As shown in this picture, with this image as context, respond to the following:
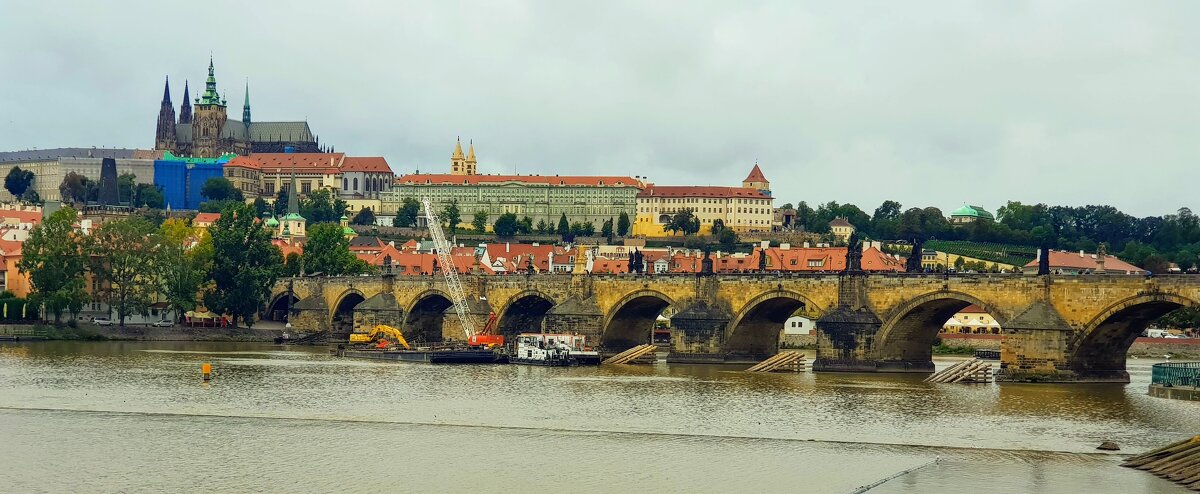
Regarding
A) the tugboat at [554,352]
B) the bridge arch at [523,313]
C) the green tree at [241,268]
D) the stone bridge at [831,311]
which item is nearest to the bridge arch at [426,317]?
the stone bridge at [831,311]

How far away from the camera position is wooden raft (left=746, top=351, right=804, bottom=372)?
81.9 m

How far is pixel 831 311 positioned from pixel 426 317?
4105 centimetres

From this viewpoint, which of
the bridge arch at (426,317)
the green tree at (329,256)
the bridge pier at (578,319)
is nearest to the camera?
the bridge pier at (578,319)

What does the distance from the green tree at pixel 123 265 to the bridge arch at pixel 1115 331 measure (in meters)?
67.8

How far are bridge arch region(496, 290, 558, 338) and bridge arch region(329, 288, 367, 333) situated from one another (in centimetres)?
1794

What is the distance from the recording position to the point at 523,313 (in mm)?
106250

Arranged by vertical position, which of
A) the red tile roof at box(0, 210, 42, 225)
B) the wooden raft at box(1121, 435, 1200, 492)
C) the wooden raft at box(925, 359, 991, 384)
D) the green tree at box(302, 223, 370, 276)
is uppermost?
the red tile roof at box(0, 210, 42, 225)

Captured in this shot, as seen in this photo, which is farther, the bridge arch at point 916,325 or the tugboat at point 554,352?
the tugboat at point 554,352

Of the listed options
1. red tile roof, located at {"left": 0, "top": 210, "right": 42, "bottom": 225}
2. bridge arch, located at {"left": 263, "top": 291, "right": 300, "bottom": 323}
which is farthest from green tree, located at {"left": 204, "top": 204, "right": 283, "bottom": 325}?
red tile roof, located at {"left": 0, "top": 210, "right": 42, "bottom": 225}

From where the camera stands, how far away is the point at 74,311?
110 metres

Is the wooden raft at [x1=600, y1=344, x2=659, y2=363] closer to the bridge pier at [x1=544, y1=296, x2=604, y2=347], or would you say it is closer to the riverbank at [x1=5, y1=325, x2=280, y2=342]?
the bridge pier at [x1=544, y1=296, x2=604, y2=347]

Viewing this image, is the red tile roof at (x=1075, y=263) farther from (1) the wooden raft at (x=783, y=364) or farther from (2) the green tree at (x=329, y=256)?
(1) the wooden raft at (x=783, y=364)

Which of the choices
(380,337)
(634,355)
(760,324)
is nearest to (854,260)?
(760,324)

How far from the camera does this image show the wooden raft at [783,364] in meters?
81.9
